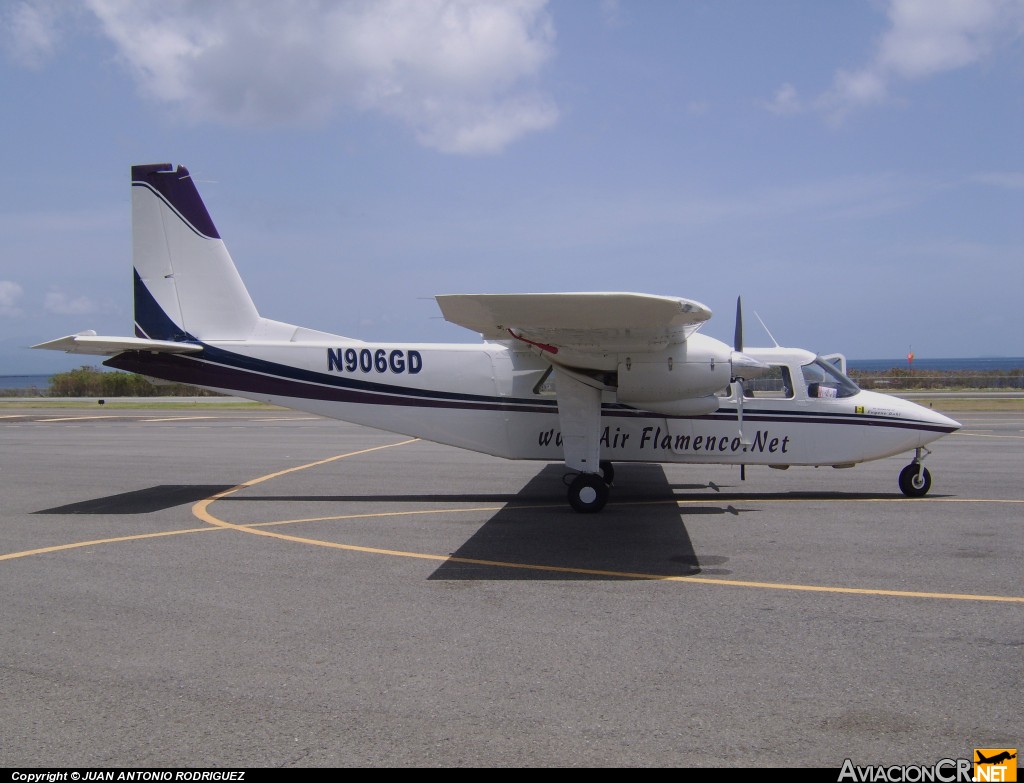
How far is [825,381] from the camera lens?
12539mm

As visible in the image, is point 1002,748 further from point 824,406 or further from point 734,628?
point 824,406

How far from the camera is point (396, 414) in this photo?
12.7m

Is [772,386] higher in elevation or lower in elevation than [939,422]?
higher

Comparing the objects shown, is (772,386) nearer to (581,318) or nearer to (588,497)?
(588,497)

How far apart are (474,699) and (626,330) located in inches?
233

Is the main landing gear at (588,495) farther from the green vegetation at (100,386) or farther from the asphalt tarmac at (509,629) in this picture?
the green vegetation at (100,386)

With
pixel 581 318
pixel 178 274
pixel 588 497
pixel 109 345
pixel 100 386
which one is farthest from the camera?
pixel 100 386

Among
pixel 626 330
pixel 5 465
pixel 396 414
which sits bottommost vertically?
pixel 5 465

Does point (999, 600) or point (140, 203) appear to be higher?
point (140, 203)

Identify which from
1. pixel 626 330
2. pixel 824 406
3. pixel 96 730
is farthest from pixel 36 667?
pixel 824 406

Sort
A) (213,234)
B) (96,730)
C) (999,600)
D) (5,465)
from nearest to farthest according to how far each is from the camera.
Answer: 1. (96,730)
2. (999,600)
3. (213,234)
4. (5,465)

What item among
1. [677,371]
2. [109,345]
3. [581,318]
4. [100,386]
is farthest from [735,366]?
[100,386]

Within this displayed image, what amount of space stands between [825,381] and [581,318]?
5455 mm

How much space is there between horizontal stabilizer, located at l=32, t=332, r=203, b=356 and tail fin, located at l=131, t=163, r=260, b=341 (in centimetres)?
37
